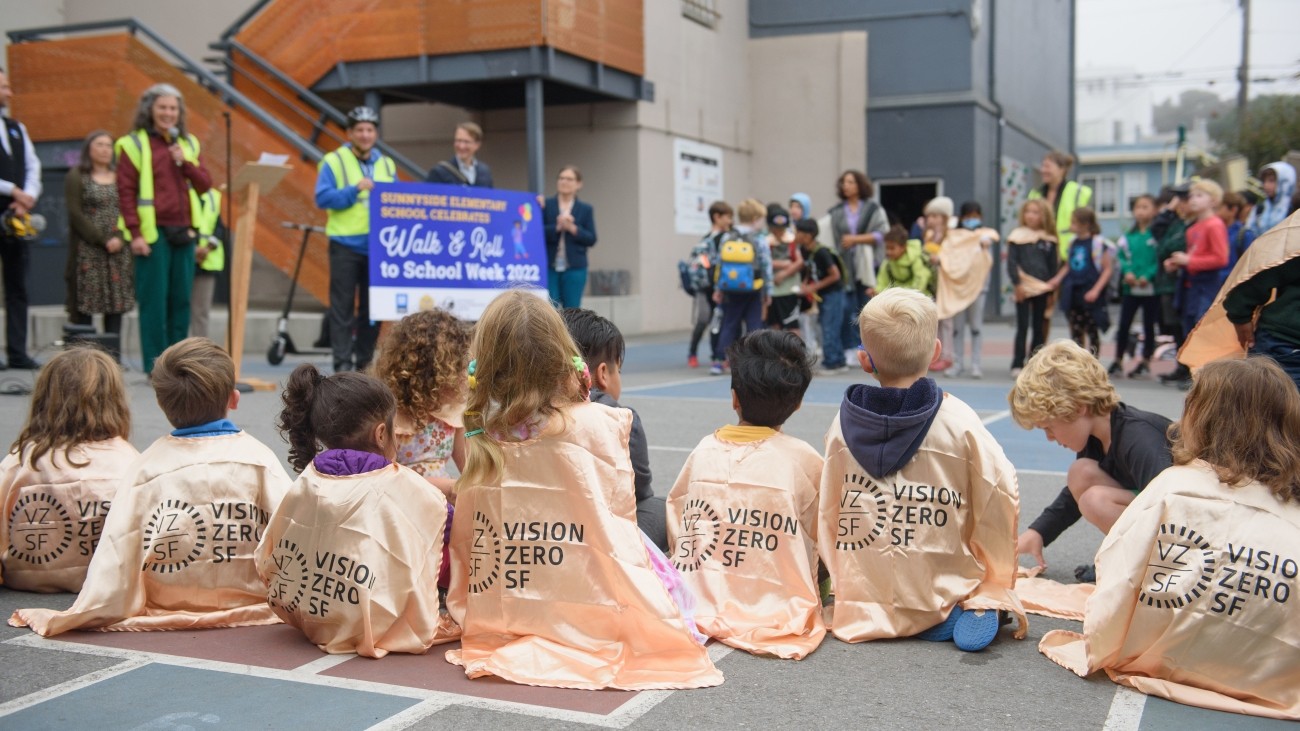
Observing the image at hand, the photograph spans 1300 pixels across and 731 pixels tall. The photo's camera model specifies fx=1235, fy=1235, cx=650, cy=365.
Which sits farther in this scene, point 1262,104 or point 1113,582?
point 1262,104

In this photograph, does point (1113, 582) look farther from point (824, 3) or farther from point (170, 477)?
point (824, 3)

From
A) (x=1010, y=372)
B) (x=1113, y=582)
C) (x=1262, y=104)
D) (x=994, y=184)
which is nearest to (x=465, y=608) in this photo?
(x=1113, y=582)

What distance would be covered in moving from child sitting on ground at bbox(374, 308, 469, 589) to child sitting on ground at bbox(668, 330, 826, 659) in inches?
37.7

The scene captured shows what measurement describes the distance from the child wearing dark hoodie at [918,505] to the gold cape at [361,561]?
139cm

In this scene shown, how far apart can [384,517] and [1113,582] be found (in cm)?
221

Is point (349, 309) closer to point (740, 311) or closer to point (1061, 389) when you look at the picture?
point (740, 311)

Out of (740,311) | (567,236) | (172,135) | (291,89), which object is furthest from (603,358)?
(291,89)

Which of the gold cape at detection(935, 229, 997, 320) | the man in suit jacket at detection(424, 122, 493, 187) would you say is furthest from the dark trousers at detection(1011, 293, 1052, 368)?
the man in suit jacket at detection(424, 122, 493, 187)

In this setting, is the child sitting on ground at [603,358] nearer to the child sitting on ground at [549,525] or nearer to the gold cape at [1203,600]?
the child sitting on ground at [549,525]

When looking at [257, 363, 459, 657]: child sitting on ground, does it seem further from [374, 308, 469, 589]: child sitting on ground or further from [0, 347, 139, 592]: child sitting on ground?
[0, 347, 139, 592]: child sitting on ground

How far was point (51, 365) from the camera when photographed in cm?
457

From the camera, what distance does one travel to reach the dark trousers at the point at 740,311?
12281mm

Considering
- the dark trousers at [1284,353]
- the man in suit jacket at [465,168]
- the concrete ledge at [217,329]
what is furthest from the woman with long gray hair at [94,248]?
the dark trousers at [1284,353]

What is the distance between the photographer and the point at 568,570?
3779 mm
